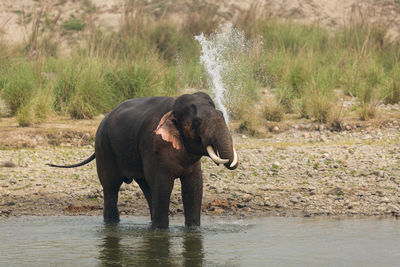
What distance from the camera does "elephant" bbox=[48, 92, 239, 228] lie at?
6895 millimetres

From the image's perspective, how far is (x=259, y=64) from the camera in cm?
1691

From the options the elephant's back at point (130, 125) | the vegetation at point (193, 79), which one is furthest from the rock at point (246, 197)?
the vegetation at point (193, 79)

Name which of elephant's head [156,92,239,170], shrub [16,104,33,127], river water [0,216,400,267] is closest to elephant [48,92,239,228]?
elephant's head [156,92,239,170]

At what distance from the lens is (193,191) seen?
7.47m

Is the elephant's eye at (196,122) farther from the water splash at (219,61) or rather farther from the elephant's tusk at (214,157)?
the water splash at (219,61)

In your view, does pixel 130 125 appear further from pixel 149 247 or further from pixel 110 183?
pixel 149 247

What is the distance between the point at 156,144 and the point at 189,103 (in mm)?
512

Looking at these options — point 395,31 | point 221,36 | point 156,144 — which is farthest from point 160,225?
point 395,31

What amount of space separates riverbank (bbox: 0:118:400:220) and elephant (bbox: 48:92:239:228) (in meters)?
1.28

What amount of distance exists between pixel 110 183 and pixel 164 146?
1.26 m

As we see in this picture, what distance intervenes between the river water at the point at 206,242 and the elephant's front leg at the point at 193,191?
20 centimetres

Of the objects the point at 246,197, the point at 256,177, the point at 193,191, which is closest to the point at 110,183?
the point at 193,191

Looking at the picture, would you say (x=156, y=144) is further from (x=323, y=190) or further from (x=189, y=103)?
(x=323, y=190)

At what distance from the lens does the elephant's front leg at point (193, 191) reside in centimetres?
745
